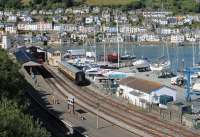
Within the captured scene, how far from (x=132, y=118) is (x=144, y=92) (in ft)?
17.2

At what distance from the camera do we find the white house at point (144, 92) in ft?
111

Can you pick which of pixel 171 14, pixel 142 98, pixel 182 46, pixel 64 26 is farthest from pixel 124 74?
pixel 171 14

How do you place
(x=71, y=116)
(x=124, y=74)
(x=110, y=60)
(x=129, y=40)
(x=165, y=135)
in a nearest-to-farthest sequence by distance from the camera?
(x=165, y=135) → (x=71, y=116) → (x=124, y=74) → (x=110, y=60) → (x=129, y=40)

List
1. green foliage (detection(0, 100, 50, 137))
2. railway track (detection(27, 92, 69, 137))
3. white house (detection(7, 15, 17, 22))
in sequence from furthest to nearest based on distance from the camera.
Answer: white house (detection(7, 15, 17, 22)) < railway track (detection(27, 92, 69, 137)) < green foliage (detection(0, 100, 50, 137))

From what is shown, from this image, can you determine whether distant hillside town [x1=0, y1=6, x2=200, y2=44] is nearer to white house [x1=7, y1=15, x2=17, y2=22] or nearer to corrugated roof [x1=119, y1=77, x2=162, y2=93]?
white house [x1=7, y1=15, x2=17, y2=22]

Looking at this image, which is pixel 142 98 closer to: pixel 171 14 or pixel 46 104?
pixel 46 104

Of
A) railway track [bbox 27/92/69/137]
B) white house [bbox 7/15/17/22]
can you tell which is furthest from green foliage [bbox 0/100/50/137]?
white house [bbox 7/15/17/22]

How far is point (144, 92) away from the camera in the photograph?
115 feet

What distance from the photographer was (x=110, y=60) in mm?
69500

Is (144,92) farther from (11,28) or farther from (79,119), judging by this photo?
(11,28)

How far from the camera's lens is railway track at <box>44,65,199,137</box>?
86.3 feet

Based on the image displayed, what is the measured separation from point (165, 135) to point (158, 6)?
16986 centimetres

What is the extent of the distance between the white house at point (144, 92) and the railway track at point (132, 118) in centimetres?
109

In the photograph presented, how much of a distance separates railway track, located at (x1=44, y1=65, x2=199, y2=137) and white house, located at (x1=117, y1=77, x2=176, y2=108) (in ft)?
3.56
